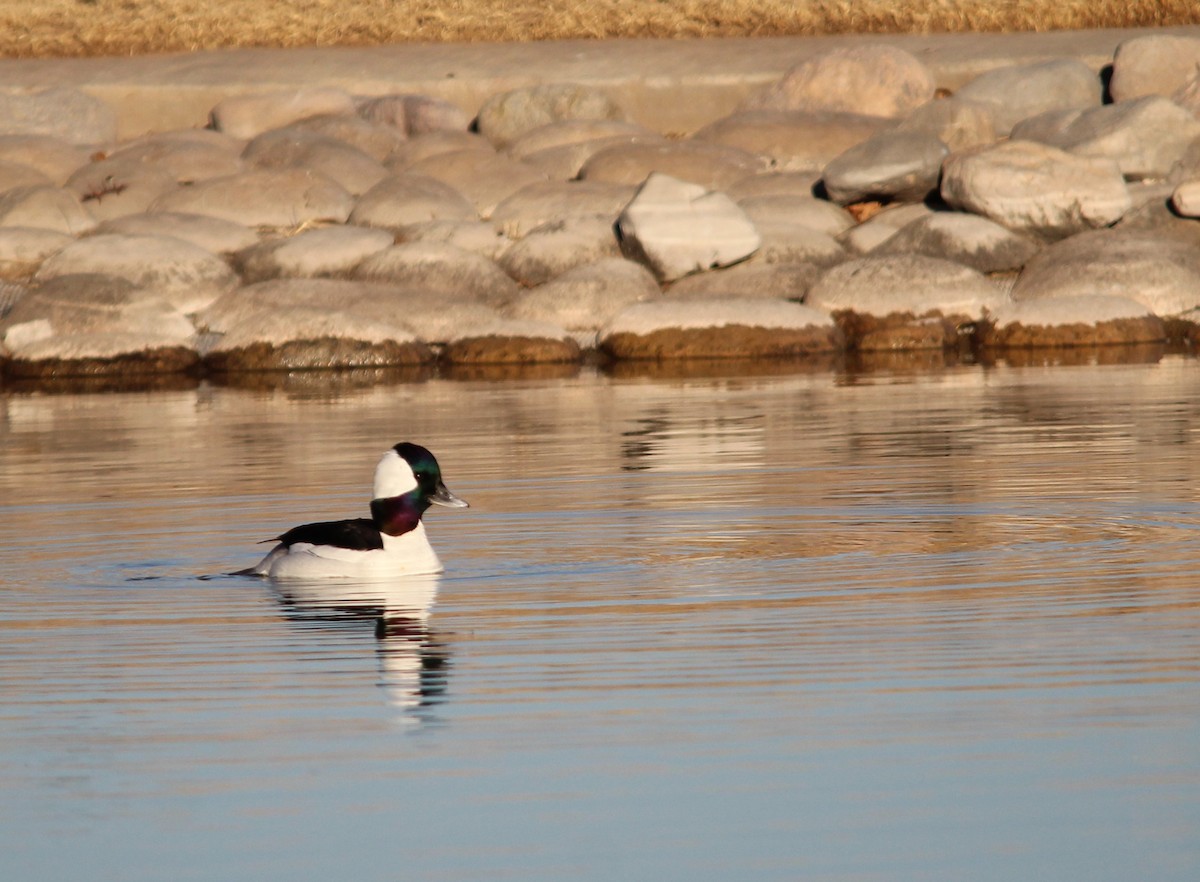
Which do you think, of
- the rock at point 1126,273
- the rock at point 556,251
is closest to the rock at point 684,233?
the rock at point 556,251

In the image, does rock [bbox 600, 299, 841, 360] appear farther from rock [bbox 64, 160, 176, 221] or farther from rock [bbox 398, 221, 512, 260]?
rock [bbox 64, 160, 176, 221]

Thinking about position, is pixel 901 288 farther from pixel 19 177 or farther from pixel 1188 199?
pixel 19 177

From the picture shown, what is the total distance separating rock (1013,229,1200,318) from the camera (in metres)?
22.0

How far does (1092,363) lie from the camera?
19781 mm

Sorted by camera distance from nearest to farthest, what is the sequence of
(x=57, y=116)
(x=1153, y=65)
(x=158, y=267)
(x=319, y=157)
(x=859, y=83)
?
(x=158, y=267) < (x=319, y=157) < (x=1153, y=65) < (x=859, y=83) < (x=57, y=116)

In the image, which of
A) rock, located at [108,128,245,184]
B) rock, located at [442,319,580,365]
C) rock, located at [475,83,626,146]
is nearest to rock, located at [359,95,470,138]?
rock, located at [475,83,626,146]

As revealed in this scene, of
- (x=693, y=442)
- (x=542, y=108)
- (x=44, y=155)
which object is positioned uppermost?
(x=542, y=108)

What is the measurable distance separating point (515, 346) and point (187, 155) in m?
7.11

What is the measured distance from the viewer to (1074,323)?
2169 centimetres

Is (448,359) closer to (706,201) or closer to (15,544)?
(706,201)

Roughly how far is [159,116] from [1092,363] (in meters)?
16.1

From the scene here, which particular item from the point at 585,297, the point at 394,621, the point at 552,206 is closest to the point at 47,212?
the point at 552,206

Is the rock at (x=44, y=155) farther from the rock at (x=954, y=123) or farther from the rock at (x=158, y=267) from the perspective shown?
the rock at (x=954, y=123)

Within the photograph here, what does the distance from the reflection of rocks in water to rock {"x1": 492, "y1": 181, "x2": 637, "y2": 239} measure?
29.0 feet
